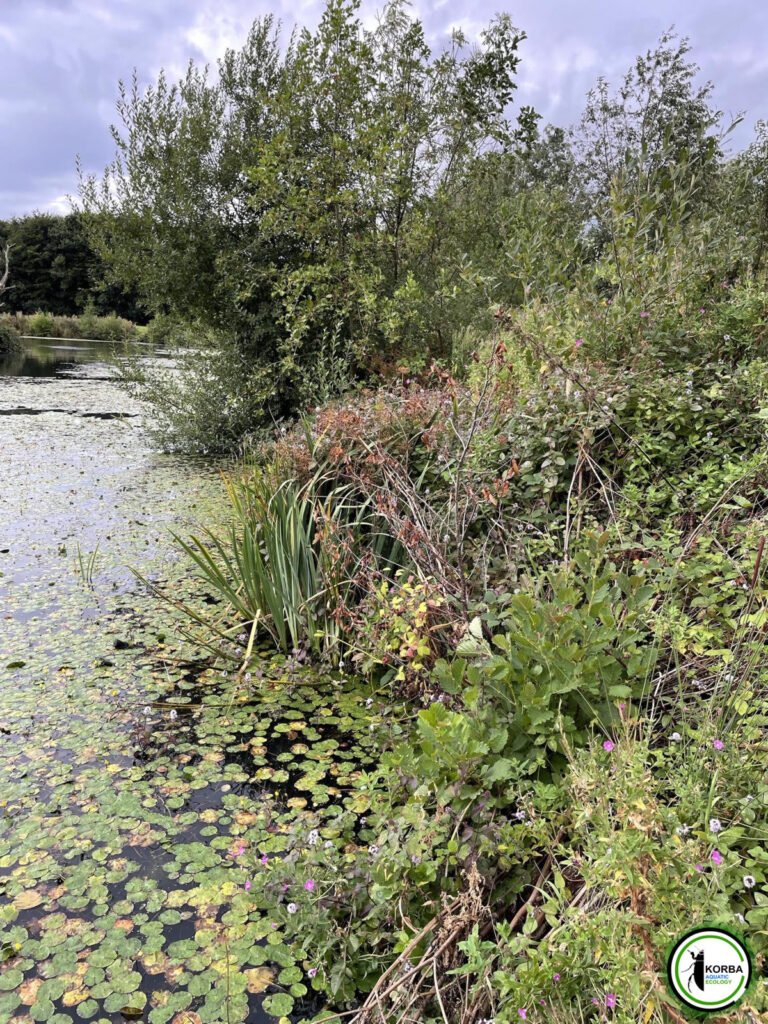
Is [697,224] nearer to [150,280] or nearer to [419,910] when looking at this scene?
[419,910]

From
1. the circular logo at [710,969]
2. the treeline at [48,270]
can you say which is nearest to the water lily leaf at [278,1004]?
the circular logo at [710,969]

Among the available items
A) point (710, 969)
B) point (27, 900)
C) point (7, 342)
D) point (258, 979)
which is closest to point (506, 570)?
point (258, 979)

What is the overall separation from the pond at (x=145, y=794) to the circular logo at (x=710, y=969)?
1.12 m

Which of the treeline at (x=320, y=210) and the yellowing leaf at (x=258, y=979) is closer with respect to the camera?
the yellowing leaf at (x=258, y=979)

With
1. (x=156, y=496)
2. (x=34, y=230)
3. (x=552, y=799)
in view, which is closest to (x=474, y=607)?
(x=552, y=799)

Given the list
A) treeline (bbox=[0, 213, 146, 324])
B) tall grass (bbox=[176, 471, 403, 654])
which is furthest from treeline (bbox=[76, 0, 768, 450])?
treeline (bbox=[0, 213, 146, 324])

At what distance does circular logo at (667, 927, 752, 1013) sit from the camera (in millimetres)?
902

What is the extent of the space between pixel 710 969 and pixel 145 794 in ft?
6.68

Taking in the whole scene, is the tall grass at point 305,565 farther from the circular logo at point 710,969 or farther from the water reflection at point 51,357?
the water reflection at point 51,357

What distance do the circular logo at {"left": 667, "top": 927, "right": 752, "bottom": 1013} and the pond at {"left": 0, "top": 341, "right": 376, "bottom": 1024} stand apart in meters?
1.12

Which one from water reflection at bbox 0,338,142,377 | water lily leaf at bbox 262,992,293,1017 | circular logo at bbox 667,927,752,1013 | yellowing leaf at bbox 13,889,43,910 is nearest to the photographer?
circular logo at bbox 667,927,752,1013

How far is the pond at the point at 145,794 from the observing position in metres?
1.69

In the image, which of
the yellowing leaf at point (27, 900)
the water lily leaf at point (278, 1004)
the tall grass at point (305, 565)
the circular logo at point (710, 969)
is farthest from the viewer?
the tall grass at point (305, 565)

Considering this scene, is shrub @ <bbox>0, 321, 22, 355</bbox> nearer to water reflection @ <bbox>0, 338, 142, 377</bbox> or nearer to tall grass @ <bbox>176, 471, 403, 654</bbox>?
water reflection @ <bbox>0, 338, 142, 377</bbox>
